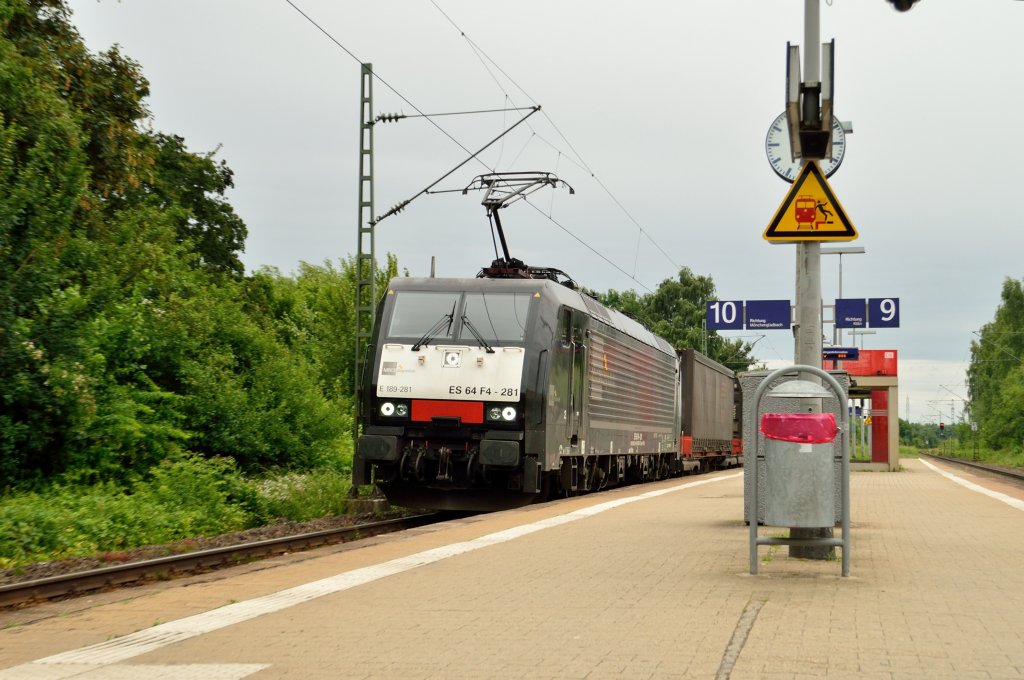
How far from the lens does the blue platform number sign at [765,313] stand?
49156 mm

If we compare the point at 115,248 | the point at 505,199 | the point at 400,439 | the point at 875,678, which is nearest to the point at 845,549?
the point at 875,678

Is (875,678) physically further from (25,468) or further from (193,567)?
(25,468)

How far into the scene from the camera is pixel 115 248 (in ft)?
61.8

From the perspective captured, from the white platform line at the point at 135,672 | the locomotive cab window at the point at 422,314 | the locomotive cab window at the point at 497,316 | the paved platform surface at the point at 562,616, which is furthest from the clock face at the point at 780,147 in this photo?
the white platform line at the point at 135,672

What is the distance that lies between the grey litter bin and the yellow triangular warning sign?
1.52 meters

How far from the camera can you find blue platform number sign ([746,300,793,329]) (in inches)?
1935

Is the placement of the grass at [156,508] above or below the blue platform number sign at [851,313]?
below

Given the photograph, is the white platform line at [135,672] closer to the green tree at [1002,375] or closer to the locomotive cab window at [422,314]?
the locomotive cab window at [422,314]

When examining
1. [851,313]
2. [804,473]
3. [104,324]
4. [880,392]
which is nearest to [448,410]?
[104,324]

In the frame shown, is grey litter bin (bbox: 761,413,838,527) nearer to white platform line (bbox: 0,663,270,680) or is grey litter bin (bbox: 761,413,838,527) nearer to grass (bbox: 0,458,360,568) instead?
white platform line (bbox: 0,663,270,680)

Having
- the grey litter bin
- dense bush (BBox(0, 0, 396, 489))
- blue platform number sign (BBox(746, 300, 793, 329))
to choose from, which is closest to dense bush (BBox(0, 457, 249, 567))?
dense bush (BBox(0, 0, 396, 489))

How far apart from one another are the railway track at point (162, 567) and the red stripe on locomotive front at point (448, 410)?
5.52 ft

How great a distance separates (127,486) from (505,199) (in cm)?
723

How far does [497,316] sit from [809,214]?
820 cm
